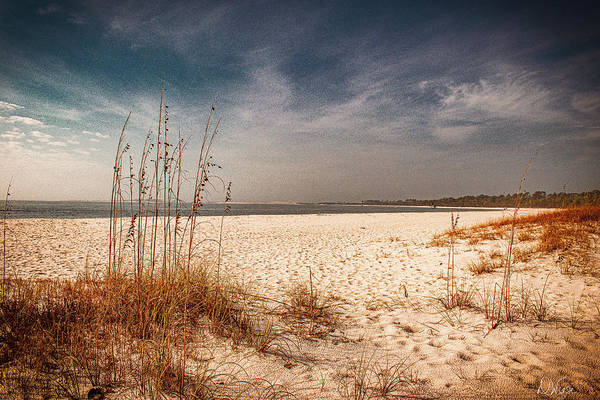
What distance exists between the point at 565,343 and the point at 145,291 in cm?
443

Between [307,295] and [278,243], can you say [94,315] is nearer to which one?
[307,295]

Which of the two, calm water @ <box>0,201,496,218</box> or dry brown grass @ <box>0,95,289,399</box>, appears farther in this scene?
calm water @ <box>0,201,496,218</box>

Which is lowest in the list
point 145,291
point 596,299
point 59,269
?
point 59,269

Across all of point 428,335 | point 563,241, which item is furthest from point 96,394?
point 563,241

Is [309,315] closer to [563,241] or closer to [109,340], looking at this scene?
[109,340]

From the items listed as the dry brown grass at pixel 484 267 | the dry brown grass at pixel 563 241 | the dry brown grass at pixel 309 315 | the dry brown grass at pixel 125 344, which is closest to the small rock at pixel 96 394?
the dry brown grass at pixel 125 344

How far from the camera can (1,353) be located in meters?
2.11

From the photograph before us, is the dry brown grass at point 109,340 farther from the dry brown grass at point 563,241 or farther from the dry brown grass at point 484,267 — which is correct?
the dry brown grass at point 484,267

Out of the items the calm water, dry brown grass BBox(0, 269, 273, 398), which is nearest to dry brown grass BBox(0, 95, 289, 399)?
dry brown grass BBox(0, 269, 273, 398)

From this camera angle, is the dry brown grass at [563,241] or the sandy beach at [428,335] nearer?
the sandy beach at [428,335]

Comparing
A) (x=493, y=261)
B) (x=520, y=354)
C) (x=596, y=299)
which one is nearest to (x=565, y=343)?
(x=520, y=354)

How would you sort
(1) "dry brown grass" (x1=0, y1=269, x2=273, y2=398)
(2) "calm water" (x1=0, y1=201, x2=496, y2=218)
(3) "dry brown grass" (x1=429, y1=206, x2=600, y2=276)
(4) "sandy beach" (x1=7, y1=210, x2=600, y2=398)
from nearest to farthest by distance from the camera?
(1) "dry brown grass" (x1=0, y1=269, x2=273, y2=398), (4) "sandy beach" (x1=7, y1=210, x2=600, y2=398), (3) "dry brown grass" (x1=429, y1=206, x2=600, y2=276), (2) "calm water" (x1=0, y1=201, x2=496, y2=218)

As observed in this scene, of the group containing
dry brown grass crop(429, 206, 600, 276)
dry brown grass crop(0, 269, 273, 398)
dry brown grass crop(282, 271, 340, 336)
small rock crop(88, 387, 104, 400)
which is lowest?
dry brown grass crop(282, 271, 340, 336)

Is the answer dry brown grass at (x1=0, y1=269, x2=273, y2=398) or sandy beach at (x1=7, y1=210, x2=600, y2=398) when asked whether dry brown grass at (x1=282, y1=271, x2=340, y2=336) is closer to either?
sandy beach at (x1=7, y1=210, x2=600, y2=398)
